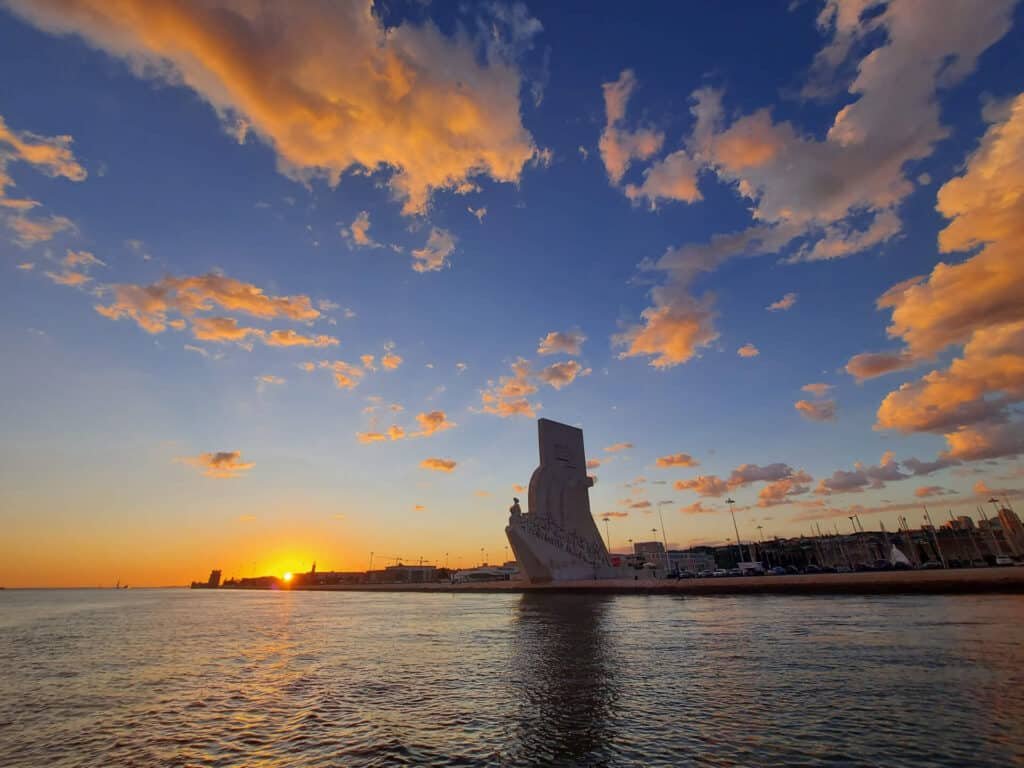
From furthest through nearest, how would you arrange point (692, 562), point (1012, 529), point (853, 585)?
point (692, 562)
point (1012, 529)
point (853, 585)

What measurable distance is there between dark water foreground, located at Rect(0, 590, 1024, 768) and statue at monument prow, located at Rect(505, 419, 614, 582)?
152 feet

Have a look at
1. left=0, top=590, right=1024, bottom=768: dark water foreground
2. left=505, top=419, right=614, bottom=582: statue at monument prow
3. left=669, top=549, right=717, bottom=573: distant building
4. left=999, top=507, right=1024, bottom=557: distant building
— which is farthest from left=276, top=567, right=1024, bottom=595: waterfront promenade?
left=669, top=549, right=717, bottom=573: distant building

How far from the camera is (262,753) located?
994 centimetres

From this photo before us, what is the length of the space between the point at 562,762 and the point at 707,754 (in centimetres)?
261

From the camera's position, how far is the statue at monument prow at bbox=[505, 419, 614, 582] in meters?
70.8

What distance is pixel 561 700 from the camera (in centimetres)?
1255

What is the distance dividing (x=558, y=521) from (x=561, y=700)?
64490mm

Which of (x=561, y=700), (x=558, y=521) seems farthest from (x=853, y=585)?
(x=561, y=700)

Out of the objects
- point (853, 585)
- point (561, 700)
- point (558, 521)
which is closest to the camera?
Answer: point (561, 700)

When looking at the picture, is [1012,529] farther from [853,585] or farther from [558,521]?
[558,521]

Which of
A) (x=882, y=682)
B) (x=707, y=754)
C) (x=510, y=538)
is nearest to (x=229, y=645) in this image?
(x=707, y=754)

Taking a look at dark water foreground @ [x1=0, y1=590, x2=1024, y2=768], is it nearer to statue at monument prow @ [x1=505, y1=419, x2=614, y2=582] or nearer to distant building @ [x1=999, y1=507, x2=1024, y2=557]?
statue at monument prow @ [x1=505, y1=419, x2=614, y2=582]

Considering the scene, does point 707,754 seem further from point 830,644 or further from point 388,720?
point 830,644

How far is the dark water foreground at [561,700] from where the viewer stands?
29.8 ft
